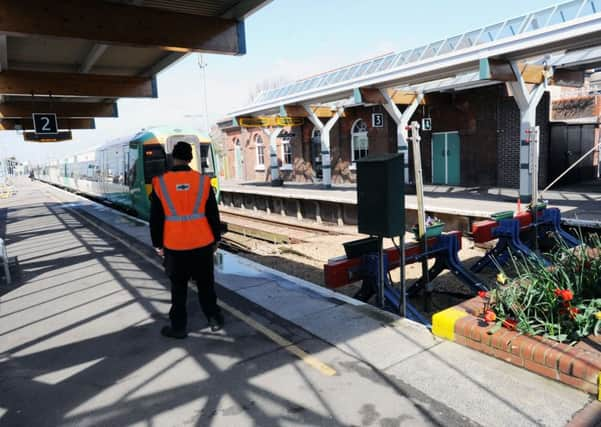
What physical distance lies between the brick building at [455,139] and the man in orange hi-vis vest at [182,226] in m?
14.7

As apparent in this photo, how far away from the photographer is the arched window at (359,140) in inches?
890

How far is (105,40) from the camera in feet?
22.5

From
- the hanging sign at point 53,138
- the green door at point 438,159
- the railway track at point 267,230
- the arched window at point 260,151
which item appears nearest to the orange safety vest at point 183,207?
the railway track at point 267,230

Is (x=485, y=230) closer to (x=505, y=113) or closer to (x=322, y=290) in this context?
(x=322, y=290)

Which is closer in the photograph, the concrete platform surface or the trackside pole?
the trackside pole

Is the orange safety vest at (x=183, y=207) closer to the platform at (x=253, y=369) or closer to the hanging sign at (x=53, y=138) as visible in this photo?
the platform at (x=253, y=369)

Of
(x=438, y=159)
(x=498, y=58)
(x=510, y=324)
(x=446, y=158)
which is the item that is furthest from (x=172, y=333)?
(x=438, y=159)

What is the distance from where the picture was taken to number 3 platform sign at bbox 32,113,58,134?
1313 cm

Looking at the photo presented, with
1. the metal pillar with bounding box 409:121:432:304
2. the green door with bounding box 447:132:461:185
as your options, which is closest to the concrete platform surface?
the green door with bounding box 447:132:461:185

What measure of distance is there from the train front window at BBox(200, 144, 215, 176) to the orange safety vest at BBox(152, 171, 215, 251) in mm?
11043

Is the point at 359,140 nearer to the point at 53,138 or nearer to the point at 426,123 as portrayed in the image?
the point at 426,123

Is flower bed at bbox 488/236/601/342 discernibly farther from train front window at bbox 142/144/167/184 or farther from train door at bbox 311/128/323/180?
train door at bbox 311/128/323/180

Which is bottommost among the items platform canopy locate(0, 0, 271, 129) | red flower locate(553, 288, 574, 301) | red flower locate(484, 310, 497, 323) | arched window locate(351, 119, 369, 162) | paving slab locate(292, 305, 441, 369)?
paving slab locate(292, 305, 441, 369)

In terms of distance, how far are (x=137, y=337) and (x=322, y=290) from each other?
2355mm
